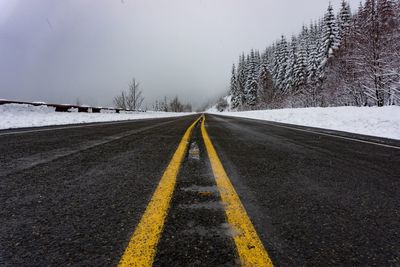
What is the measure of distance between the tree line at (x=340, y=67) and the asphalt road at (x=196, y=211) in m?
19.3

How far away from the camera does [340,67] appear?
2938 centimetres

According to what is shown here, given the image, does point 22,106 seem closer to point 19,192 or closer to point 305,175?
point 19,192

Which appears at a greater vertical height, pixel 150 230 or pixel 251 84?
pixel 251 84

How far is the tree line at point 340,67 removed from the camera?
65.3 ft

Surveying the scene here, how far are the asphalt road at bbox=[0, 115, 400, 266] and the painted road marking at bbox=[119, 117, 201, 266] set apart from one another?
0.13 ft

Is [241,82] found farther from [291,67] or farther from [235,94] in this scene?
[291,67]

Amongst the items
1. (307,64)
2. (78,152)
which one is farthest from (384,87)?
(307,64)

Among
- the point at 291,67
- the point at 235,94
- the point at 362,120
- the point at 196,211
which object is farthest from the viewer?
the point at 235,94

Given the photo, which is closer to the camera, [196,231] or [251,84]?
[196,231]

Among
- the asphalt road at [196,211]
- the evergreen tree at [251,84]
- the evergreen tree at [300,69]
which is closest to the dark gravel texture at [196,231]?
the asphalt road at [196,211]

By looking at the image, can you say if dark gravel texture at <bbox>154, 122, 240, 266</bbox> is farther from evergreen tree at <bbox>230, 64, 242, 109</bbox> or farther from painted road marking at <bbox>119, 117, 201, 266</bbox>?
evergreen tree at <bbox>230, 64, 242, 109</bbox>

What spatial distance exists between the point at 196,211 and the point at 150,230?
0.40 metres

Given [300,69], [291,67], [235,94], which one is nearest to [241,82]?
[235,94]

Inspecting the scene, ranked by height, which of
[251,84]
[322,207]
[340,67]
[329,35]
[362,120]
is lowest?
[322,207]
